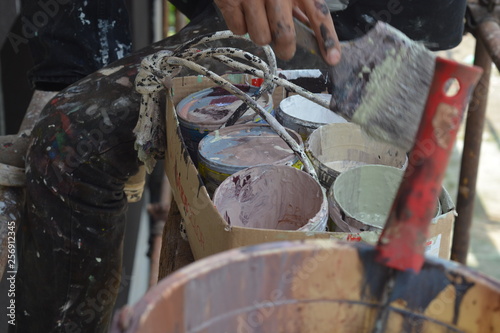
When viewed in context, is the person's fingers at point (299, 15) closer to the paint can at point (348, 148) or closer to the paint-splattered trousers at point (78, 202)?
the paint can at point (348, 148)

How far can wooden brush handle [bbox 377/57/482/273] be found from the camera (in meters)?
0.79

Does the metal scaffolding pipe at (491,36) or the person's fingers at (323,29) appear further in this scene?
the metal scaffolding pipe at (491,36)

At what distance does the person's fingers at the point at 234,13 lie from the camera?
1.46 metres

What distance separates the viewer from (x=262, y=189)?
153 cm

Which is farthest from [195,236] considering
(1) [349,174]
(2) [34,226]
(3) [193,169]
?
(2) [34,226]

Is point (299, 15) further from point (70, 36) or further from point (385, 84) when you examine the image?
point (70, 36)

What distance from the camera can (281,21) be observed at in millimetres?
1413

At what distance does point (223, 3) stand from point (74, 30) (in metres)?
1.08

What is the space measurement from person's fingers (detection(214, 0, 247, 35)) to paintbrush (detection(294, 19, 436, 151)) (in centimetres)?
21

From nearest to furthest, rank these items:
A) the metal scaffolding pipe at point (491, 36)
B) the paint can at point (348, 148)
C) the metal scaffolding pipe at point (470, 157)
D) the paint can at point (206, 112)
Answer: the paint can at point (348, 148) → the paint can at point (206, 112) → the metal scaffolding pipe at point (491, 36) → the metal scaffolding pipe at point (470, 157)

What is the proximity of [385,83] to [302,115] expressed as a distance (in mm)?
718

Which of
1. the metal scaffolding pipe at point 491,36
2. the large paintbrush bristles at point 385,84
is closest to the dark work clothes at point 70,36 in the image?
the large paintbrush bristles at point 385,84

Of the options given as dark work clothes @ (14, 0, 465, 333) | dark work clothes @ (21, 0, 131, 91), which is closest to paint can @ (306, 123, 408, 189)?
dark work clothes @ (14, 0, 465, 333)

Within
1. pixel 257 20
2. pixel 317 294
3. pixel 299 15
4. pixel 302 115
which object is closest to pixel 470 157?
pixel 302 115
